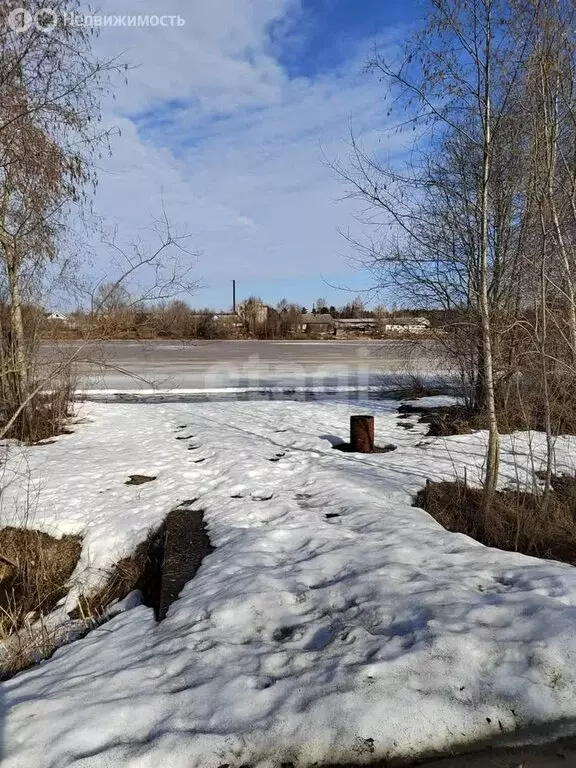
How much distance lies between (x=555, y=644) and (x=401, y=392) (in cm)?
1000

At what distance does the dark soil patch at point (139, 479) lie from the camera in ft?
18.8

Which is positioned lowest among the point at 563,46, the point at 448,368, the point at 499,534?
the point at 499,534

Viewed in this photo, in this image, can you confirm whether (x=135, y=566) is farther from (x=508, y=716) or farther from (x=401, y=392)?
(x=401, y=392)

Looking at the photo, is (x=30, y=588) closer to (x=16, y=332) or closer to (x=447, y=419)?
(x=16, y=332)

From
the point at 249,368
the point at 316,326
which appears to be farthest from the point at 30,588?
the point at 316,326

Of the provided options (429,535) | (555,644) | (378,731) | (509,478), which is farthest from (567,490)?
(378,731)

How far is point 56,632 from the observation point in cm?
337

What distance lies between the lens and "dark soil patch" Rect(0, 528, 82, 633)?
3.87 metres

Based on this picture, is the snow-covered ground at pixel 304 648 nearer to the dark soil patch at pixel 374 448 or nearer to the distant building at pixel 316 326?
the dark soil patch at pixel 374 448

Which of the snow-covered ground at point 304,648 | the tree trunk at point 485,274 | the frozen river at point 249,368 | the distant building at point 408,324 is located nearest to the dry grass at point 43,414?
the frozen river at point 249,368

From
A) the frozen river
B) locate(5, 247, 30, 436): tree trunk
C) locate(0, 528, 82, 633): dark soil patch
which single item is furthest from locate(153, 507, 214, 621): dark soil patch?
the frozen river

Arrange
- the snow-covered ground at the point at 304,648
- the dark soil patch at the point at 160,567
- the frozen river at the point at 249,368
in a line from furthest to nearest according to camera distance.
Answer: the frozen river at the point at 249,368 < the dark soil patch at the point at 160,567 < the snow-covered ground at the point at 304,648

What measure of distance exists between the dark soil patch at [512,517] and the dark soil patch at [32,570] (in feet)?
10.9

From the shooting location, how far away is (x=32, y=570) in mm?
4238
